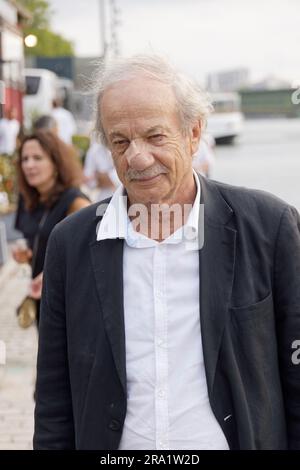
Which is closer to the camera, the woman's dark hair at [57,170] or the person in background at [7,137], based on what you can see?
the woman's dark hair at [57,170]

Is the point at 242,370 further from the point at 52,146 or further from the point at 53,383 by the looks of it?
the point at 52,146

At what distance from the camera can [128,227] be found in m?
2.29

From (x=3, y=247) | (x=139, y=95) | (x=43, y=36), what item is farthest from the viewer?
(x=43, y=36)

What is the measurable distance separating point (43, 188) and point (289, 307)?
103 inches

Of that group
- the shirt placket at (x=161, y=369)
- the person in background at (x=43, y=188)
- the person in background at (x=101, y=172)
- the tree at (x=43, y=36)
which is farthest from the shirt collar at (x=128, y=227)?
the tree at (x=43, y=36)

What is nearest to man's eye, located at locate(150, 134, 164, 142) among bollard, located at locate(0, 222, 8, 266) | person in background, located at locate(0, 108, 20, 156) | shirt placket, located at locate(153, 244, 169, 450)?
shirt placket, located at locate(153, 244, 169, 450)

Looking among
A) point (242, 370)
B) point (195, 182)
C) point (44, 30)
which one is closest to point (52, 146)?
point (195, 182)

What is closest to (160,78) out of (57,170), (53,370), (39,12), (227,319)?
(227,319)

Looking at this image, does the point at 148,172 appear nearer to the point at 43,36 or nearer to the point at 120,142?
the point at 120,142

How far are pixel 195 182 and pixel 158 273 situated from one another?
29 centimetres

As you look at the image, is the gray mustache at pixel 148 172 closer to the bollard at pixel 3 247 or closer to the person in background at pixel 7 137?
the bollard at pixel 3 247

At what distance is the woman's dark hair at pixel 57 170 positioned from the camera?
4570 millimetres

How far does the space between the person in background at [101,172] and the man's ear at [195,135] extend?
5037 mm

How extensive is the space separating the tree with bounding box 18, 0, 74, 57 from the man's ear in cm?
3680
